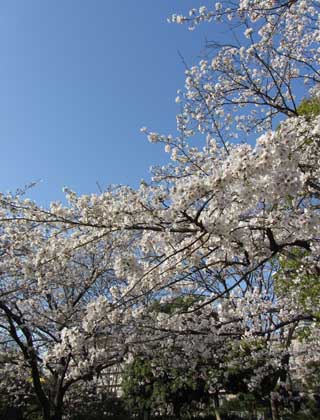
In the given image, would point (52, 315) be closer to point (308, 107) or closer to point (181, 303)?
point (181, 303)

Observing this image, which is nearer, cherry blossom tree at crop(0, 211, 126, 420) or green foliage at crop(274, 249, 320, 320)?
cherry blossom tree at crop(0, 211, 126, 420)

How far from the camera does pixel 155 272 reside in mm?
4766

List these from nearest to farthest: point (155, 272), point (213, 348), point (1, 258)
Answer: point (155, 272) < point (1, 258) < point (213, 348)

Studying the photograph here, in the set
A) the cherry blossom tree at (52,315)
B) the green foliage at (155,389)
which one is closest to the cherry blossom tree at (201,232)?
the cherry blossom tree at (52,315)

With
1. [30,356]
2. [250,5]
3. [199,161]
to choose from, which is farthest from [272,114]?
[30,356]

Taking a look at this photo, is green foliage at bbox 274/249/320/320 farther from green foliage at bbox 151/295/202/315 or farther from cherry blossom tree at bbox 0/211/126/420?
cherry blossom tree at bbox 0/211/126/420

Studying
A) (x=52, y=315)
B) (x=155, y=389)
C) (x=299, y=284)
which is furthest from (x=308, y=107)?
(x=155, y=389)

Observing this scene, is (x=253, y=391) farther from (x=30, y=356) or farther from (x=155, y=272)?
(x=155, y=272)

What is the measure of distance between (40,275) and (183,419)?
1158cm

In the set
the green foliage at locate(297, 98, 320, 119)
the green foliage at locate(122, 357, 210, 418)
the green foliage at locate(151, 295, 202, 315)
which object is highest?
the green foliage at locate(297, 98, 320, 119)

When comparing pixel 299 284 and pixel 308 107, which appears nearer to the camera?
pixel 308 107

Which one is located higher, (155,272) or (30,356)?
(155,272)


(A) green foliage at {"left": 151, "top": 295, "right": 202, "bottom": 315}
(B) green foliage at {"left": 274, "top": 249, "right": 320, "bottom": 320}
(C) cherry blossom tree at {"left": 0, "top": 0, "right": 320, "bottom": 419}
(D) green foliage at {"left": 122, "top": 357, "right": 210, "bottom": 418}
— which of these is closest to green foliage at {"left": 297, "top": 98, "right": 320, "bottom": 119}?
(C) cherry blossom tree at {"left": 0, "top": 0, "right": 320, "bottom": 419}

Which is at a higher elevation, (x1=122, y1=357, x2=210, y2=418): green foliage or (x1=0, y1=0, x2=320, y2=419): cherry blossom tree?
(x1=0, y1=0, x2=320, y2=419): cherry blossom tree
